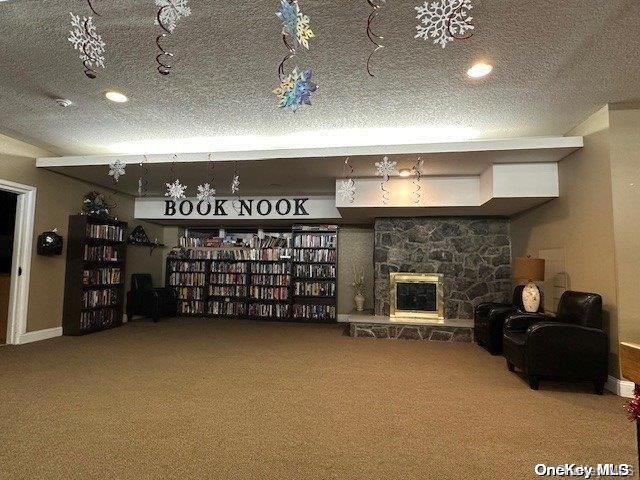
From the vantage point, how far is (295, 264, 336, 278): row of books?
289 inches

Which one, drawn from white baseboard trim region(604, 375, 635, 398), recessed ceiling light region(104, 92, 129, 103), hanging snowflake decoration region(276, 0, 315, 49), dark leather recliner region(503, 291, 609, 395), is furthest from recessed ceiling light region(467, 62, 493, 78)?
recessed ceiling light region(104, 92, 129, 103)

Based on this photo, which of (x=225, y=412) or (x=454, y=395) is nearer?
(x=225, y=412)

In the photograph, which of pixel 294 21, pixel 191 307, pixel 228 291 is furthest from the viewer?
pixel 191 307

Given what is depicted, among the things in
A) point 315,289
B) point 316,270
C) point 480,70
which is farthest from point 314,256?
point 480,70

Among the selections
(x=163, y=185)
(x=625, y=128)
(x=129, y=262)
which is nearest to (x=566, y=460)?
(x=625, y=128)

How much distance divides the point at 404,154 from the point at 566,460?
124 inches

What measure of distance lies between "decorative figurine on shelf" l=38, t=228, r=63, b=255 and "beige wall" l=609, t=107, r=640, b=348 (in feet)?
22.0

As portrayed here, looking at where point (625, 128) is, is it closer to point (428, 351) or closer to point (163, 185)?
point (428, 351)

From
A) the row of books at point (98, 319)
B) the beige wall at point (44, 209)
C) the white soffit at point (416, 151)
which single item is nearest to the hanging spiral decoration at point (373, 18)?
the white soffit at point (416, 151)

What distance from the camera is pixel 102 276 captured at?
591 cm

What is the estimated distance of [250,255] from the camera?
766cm

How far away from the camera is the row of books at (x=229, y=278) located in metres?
7.71

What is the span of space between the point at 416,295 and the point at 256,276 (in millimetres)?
3355

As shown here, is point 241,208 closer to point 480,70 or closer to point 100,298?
point 100,298
